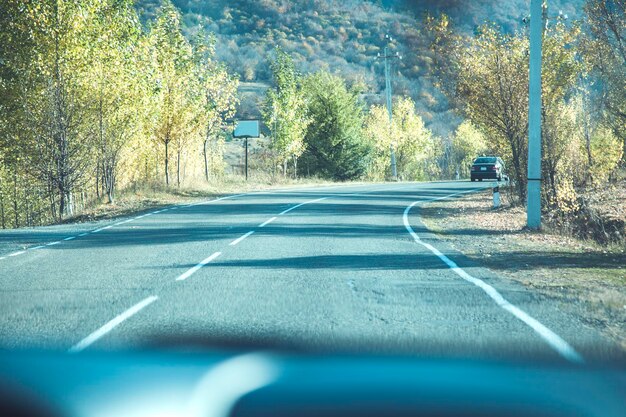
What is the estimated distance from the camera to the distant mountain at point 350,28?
5789 millimetres

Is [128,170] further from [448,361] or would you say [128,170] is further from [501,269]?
[448,361]

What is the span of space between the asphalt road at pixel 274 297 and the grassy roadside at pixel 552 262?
0.37 m

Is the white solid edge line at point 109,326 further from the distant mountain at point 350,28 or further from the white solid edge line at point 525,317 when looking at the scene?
the white solid edge line at point 525,317

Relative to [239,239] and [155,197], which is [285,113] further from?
[239,239]

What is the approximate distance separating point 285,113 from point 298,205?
29201 millimetres

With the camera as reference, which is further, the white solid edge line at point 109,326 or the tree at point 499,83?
the tree at point 499,83

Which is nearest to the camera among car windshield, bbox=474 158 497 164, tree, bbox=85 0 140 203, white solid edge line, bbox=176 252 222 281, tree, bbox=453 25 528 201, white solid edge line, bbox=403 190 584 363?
white solid edge line, bbox=403 190 584 363

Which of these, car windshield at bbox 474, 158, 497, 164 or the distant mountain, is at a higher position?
the distant mountain

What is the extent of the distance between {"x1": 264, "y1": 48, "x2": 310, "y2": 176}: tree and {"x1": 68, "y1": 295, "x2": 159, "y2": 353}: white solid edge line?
150 feet

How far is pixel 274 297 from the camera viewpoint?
8859mm

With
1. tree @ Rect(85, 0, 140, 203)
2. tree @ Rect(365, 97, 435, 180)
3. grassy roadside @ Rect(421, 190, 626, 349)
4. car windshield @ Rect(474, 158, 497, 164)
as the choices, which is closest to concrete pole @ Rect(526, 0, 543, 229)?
grassy roadside @ Rect(421, 190, 626, 349)

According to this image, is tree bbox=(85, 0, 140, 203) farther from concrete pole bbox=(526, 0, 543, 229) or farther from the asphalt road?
concrete pole bbox=(526, 0, 543, 229)

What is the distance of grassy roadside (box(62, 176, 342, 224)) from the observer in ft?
81.1

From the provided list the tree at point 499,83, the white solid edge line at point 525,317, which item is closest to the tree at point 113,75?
the tree at point 499,83
